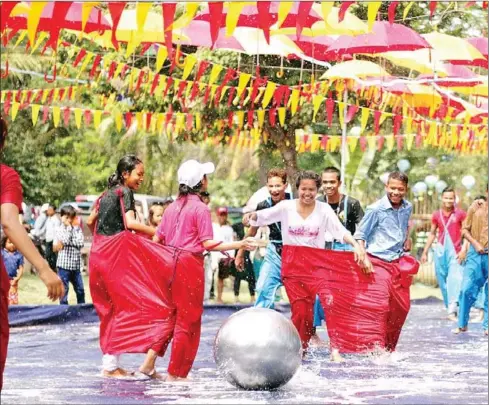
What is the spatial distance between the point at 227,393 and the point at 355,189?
92.2ft

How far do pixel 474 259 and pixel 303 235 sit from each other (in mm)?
4735

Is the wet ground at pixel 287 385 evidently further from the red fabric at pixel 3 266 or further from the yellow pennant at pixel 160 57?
the yellow pennant at pixel 160 57

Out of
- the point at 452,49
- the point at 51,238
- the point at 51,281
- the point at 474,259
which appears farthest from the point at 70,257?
the point at 51,281

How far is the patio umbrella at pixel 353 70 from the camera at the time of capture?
66.0ft

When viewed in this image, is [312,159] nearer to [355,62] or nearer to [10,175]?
[355,62]

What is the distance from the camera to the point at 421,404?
349 inches

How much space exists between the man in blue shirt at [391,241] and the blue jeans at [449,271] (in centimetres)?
554

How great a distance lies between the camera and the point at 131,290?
10242mm

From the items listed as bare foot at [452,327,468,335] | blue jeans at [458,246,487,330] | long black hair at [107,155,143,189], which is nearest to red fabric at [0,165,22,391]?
long black hair at [107,155,143,189]

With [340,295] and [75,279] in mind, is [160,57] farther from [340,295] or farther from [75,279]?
[340,295]

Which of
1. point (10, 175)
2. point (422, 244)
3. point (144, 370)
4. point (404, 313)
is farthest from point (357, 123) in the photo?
point (10, 175)

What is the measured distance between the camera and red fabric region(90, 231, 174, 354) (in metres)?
10.1

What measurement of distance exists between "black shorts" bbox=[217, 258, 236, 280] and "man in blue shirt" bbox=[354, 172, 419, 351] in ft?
32.2

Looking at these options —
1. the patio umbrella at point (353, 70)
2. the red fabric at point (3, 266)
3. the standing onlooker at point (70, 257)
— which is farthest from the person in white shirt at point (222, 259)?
the red fabric at point (3, 266)
